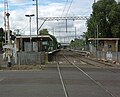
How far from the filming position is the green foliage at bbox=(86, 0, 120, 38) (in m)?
85.0

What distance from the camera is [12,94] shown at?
569 inches

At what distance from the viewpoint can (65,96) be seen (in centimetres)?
1390

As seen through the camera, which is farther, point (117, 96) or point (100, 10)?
point (100, 10)

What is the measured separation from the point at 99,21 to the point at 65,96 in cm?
7502

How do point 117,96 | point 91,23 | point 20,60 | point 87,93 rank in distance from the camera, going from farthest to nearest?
point 91,23 → point 20,60 → point 87,93 → point 117,96

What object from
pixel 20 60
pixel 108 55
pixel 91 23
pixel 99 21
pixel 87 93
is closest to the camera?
pixel 87 93

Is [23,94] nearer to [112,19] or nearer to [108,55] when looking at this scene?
[108,55]

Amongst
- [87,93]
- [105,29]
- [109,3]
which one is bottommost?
[87,93]

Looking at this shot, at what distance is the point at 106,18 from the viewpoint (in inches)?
3492

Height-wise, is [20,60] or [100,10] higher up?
[100,10]

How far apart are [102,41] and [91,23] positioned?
12.9 metres

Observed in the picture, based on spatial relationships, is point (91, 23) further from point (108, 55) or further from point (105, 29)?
point (108, 55)

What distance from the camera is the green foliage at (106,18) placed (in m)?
85.0

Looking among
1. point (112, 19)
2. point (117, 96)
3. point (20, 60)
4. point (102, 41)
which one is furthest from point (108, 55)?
point (117, 96)
